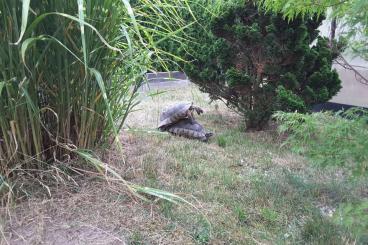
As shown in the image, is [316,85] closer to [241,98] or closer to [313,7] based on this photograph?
[241,98]

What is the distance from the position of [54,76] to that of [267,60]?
2.88 metres

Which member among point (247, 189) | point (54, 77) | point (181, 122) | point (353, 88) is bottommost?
point (247, 189)

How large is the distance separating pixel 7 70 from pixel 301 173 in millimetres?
2349

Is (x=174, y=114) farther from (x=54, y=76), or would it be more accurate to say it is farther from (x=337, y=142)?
(x=54, y=76)

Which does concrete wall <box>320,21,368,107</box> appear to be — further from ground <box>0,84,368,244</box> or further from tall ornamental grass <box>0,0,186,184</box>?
tall ornamental grass <box>0,0,186,184</box>

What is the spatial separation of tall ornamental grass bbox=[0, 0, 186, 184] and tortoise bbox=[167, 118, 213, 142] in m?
1.77

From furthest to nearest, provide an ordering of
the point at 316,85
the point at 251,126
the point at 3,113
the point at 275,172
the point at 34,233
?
the point at 251,126 < the point at 316,85 < the point at 275,172 < the point at 3,113 < the point at 34,233

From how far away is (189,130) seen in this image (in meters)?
4.44

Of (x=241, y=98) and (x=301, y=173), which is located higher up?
(x=241, y=98)

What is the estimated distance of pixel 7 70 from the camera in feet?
6.98

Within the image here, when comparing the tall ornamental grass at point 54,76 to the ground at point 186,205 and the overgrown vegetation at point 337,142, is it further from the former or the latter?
the overgrown vegetation at point 337,142

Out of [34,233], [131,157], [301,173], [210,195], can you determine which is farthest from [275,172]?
[34,233]

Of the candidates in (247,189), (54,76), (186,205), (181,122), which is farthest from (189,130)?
(54,76)

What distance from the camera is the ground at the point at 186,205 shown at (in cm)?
213
